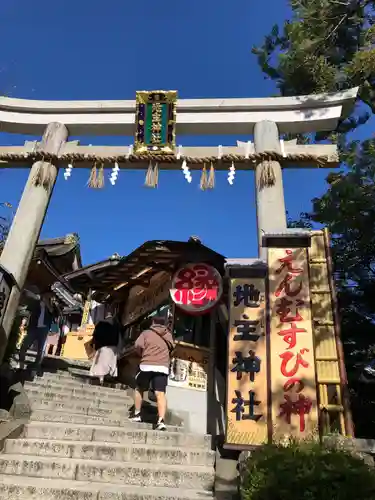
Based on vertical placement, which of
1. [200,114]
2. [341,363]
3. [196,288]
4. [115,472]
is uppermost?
[200,114]

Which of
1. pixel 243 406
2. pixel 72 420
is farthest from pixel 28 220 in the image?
pixel 243 406

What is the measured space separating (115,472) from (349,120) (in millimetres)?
10171

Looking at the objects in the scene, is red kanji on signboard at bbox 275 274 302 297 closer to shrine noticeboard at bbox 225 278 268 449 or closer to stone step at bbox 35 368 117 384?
shrine noticeboard at bbox 225 278 268 449

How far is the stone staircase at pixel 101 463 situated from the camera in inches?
164

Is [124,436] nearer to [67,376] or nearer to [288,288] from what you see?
[288,288]

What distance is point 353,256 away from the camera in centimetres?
1173

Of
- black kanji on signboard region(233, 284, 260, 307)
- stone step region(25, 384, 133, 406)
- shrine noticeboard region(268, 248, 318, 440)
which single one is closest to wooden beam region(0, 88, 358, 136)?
shrine noticeboard region(268, 248, 318, 440)

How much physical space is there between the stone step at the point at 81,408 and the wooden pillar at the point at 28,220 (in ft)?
3.91

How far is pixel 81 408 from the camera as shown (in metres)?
7.69

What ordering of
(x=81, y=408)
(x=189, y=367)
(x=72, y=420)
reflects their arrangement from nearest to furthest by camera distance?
(x=72, y=420)
(x=81, y=408)
(x=189, y=367)

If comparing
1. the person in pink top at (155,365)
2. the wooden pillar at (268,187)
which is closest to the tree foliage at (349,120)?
the wooden pillar at (268,187)

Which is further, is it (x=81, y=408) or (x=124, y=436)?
(x=81, y=408)

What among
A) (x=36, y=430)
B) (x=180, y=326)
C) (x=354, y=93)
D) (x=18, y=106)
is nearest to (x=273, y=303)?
(x=36, y=430)

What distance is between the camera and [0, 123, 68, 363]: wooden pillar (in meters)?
7.51
